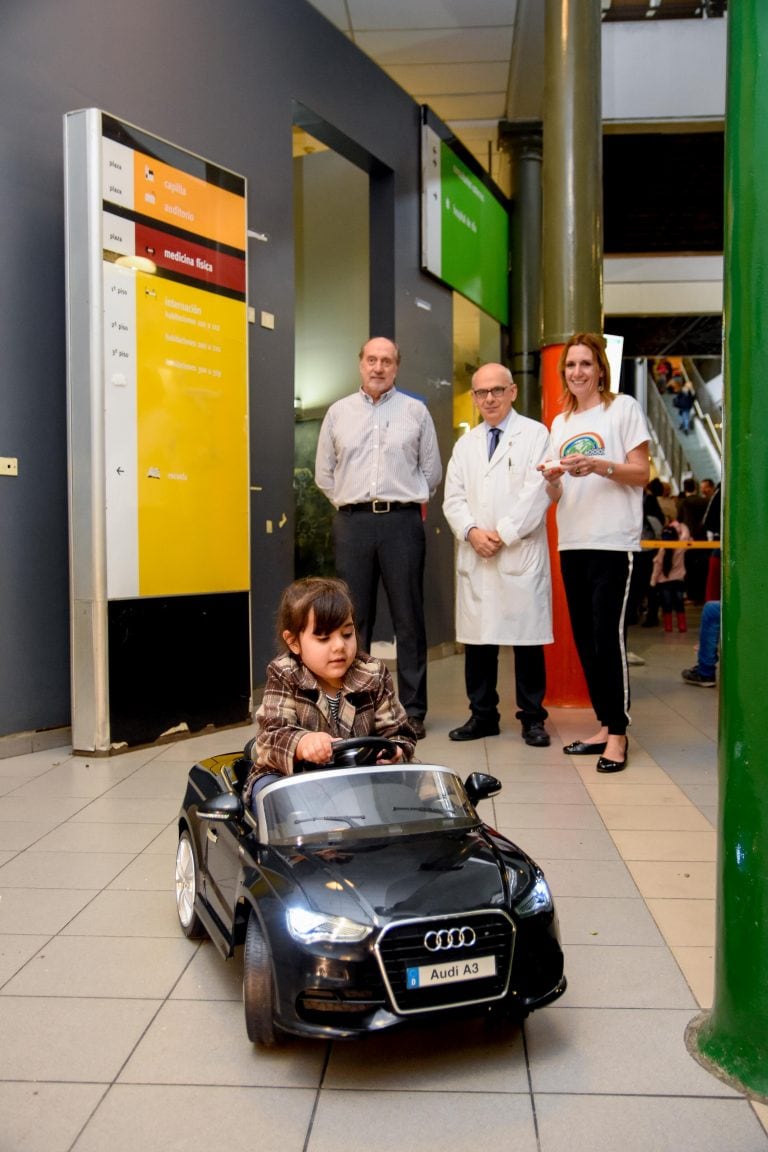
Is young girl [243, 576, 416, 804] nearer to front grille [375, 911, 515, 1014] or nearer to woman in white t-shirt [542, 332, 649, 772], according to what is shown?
front grille [375, 911, 515, 1014]

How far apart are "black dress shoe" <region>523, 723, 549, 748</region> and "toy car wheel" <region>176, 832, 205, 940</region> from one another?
7.67 feet

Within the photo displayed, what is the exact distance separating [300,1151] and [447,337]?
7.27 meters

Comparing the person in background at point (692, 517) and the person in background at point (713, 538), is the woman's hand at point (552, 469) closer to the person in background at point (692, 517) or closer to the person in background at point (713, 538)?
the person in background at point (713, 538)

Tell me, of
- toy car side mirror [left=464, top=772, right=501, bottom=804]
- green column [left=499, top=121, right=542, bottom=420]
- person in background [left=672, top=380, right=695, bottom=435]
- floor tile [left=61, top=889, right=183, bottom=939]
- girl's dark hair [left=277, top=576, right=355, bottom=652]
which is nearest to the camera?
toy car side mirror [left=464, top=772, right=501, bottom=804]

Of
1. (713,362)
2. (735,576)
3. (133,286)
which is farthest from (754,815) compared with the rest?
(713,362)

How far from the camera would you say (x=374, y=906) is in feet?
5.67

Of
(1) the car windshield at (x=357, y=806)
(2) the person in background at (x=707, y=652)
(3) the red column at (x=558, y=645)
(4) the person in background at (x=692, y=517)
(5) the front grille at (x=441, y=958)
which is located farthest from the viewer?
(4) the person in background at (x=692, y=517)

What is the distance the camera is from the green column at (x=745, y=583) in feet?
5.65

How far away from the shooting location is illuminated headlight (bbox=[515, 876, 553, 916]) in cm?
182

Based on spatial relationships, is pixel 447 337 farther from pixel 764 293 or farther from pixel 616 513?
pixel 764 293

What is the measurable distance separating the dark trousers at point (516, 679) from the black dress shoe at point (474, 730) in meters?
0.02

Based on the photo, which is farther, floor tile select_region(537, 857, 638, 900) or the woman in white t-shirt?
the woman in white t-shirt

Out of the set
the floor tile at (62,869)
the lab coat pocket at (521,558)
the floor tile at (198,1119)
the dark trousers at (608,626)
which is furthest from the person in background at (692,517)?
the floor tile at (198,1119)

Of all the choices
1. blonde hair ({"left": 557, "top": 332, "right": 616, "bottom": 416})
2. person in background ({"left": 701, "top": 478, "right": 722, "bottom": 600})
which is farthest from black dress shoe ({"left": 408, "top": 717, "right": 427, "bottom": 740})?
person in background ({"left": 701, "top": 478, "right": 722, "bottom": 600})
